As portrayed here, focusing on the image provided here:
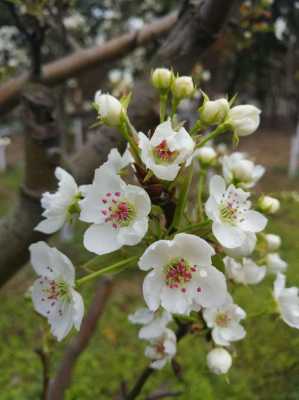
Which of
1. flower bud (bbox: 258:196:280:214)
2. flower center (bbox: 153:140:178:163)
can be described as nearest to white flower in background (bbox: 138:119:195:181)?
flower center (bbox: 153:140:178:163)

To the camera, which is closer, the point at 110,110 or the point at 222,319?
the point at 110,110

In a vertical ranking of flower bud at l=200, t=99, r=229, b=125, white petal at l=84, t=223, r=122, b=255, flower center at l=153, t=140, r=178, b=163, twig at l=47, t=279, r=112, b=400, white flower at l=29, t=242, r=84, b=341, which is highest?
flower bud at l=200, t=99, r=229, b=125

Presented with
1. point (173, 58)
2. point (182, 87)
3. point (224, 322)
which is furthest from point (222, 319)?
point (173, 58)

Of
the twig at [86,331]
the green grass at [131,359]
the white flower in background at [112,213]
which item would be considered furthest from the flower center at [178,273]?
the green grass at [131,359]

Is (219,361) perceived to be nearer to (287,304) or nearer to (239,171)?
(287,304)

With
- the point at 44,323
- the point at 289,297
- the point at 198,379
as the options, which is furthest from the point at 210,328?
the point at 198,379

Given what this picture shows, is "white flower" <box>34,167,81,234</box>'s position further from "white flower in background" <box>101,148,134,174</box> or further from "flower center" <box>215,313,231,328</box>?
"flower center" <box>215,313,231,328</box>
